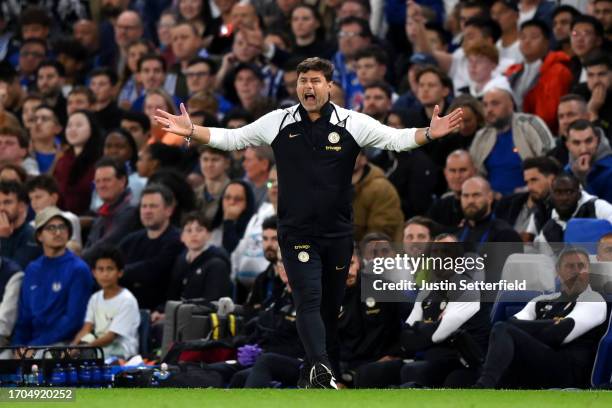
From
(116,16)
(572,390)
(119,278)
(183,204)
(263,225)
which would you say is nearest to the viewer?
(572,390)

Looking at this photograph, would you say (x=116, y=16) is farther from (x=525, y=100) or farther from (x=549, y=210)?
(x=549, y=210)

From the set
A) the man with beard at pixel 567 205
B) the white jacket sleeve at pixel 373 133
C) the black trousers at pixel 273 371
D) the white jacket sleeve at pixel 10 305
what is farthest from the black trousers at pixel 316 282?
the white jacket sleeve at pixel 10 305

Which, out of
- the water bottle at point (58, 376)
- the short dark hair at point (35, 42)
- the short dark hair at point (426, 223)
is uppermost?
the short dark hair at point (35, 42)

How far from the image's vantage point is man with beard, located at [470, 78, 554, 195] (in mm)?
15859

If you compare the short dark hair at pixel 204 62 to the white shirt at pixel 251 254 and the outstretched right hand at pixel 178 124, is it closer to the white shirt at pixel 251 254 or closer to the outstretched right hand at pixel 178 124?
the white shirt at pixel 251 254

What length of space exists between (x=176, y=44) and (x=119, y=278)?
237 inches

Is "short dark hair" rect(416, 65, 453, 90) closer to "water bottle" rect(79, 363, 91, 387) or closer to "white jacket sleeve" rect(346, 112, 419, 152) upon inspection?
"white jacket sleeve" rect(346, 112, 419, 152)

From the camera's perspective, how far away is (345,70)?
1938 cm

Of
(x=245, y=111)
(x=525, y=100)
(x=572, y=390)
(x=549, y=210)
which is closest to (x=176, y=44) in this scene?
(x=245, y=111)

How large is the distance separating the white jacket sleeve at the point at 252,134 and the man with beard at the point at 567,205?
3.51 meters

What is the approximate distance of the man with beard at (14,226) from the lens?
1698 cm

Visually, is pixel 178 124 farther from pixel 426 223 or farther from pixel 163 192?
pixel 163 192

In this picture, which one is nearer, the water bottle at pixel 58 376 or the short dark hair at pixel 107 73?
the water bottle at pixel 58 376

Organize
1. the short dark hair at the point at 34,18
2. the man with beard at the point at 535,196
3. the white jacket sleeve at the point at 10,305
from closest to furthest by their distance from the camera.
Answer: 1. the man with beard at the point at 535,196
2. the white jacket sleeve at the point at 10,305
3. the short dark hair at the point at 34,18
